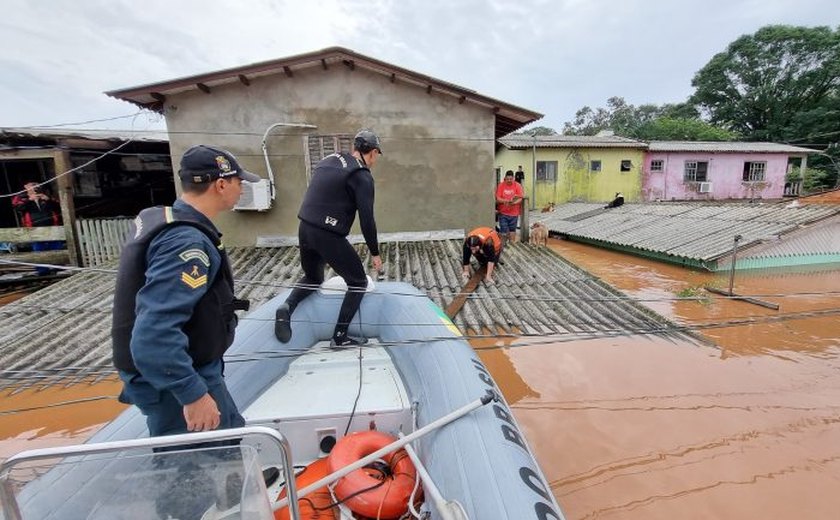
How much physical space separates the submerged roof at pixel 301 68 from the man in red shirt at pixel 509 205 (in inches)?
61.3

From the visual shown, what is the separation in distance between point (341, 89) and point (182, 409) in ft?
26.2

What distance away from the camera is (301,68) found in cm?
820

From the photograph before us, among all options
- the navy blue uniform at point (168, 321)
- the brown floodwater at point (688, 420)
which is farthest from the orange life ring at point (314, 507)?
the brown floodwater at point (688, 420)

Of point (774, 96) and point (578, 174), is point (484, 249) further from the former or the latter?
point (774, 96)

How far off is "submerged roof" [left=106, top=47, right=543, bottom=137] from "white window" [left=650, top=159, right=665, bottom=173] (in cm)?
1862

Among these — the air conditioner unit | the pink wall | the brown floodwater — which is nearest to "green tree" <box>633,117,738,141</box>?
the pink wall

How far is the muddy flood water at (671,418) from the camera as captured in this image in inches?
118

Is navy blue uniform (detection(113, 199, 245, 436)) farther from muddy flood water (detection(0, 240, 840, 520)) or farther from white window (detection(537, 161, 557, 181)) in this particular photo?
white window (detection(537, 161, 557, 181))

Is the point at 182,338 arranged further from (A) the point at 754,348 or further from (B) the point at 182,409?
(A) the point at 754,348

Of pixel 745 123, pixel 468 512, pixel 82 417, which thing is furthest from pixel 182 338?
pixel 745 123

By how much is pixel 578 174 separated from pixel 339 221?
2214cm

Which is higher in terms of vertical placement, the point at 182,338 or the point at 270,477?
the point at 182,338

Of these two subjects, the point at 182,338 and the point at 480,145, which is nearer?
the point at 182,338

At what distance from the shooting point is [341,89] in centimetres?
852
